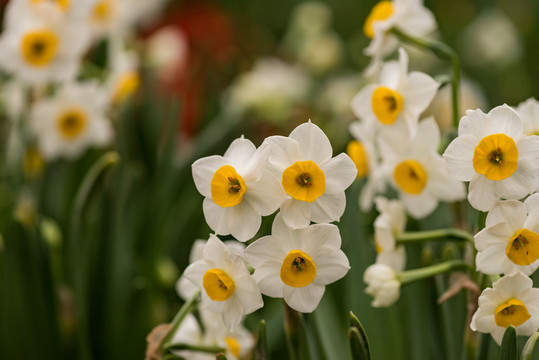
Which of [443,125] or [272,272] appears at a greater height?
[443,125]

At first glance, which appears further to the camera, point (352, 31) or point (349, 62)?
point (352, 31)

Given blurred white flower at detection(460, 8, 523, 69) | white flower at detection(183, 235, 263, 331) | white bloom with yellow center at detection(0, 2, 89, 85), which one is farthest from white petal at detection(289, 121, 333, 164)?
blurred white flower at detection(460, 8, 523, 69)

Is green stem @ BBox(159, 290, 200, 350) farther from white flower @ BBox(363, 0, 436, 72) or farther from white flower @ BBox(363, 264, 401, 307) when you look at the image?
white flower @ BBox(363, 0, 436, 72)

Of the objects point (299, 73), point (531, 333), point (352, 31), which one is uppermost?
point (352, 31)

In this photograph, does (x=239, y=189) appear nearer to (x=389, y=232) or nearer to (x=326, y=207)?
(x=326, y=207)

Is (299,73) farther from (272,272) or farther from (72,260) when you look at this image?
(272,272)

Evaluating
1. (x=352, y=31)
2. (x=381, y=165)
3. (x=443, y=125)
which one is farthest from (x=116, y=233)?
(x=352, y=31)

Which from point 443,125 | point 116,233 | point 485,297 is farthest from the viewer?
point 443,125
